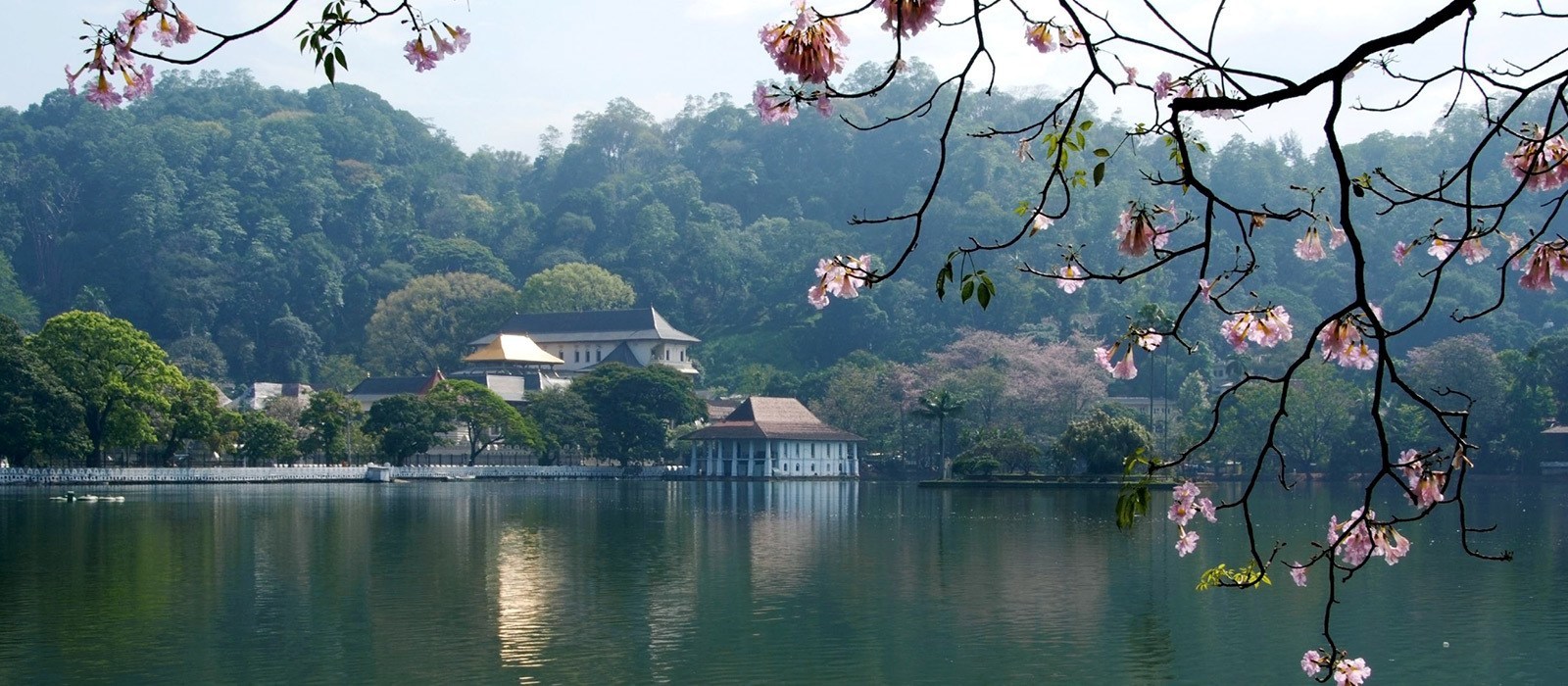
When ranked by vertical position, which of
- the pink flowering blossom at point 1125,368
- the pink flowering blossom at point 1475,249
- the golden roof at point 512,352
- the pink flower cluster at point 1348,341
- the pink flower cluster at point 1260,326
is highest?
the golden roof at point 512,352

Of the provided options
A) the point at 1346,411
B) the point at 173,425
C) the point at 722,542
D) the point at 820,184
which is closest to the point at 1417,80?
the point at 722,542

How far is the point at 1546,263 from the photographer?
4.53 meters

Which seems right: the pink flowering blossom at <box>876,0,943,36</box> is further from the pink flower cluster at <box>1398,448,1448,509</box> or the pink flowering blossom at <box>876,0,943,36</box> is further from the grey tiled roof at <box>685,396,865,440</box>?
the grey tiled roof at <box>685,396,865,440</box>

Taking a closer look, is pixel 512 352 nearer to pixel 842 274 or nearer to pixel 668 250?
pixel 668 250

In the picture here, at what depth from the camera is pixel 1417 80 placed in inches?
158

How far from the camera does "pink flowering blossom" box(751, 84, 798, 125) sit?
480cm

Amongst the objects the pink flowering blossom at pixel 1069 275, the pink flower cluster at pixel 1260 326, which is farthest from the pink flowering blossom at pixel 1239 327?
the pink flowering blossom at pixel 1069 275

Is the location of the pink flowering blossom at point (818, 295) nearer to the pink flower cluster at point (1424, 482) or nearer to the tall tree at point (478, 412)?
the pink flower cluster at point (1424, 482)

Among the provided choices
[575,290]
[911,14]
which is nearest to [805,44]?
[911,14]

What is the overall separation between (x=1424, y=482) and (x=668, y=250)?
4241 inches

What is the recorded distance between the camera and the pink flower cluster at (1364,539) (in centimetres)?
445

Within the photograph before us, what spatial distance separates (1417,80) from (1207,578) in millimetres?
1862

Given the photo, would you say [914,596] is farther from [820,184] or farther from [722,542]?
[820,184]

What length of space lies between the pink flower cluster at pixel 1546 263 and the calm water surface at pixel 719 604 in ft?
41.8
